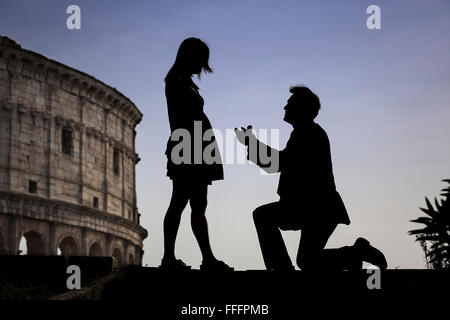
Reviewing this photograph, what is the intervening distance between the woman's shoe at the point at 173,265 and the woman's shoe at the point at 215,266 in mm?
191

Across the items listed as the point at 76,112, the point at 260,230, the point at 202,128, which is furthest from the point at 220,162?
the point at 76,112

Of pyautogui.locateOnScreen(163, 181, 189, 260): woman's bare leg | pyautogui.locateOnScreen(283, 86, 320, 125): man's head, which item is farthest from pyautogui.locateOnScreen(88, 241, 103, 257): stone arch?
pyautogui.locateOnScreen(283, 86, 320, 125): man's head

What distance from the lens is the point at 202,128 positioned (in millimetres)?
7180

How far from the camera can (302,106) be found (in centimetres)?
681

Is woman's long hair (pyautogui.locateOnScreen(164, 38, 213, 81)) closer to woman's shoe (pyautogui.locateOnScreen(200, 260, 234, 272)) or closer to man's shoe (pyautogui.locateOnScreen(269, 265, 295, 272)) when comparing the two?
woman's shoe (pyautogui.locateOnScreen(200, 260, 234, 272))

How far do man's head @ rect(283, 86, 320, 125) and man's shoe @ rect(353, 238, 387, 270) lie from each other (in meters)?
1.19

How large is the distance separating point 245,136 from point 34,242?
3621 centimetres

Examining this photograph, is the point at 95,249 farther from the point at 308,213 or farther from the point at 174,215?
the point at 308,213

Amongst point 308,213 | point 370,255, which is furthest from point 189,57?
point 370,255

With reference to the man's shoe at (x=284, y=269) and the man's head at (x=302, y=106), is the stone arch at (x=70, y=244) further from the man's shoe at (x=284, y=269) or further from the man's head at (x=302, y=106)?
the man's shoe at (x=284, y=269)

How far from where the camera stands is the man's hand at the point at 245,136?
686cm
